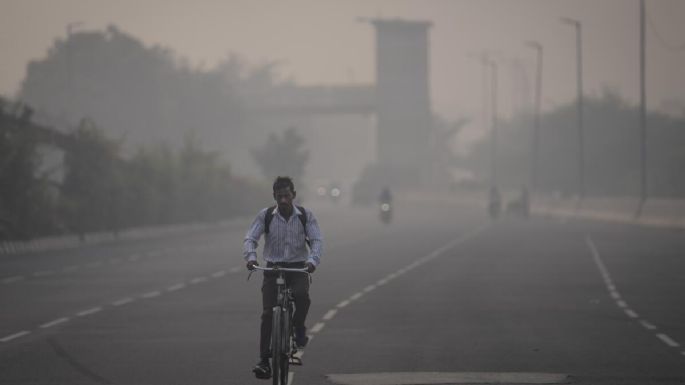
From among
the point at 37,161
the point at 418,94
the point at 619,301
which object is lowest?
the point at 619,301

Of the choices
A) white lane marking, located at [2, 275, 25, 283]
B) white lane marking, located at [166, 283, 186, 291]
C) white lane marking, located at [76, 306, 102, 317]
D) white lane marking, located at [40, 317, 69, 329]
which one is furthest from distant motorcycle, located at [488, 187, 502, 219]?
white lane marking, located at [40, 317, 69, 329]

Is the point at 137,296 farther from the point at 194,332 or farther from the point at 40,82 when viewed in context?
the point at 40,82

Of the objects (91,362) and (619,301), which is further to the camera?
(619,301)

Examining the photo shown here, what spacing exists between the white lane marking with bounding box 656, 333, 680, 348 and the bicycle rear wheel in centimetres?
601

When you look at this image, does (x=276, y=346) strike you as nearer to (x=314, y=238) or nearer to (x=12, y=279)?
(x=314, y=238)

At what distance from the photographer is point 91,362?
1458 centimetres

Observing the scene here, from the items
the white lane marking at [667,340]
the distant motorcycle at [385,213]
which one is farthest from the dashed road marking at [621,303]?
the distant motorcycle at [385,213]

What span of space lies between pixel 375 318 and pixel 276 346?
27.1 ft

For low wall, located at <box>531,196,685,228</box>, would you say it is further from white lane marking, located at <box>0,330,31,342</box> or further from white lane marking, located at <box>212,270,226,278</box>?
white lane marking, located at <box>0,330,31,342</box>

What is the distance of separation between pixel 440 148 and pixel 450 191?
84.7m

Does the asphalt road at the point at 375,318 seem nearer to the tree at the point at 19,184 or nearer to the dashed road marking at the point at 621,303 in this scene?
the dashed road marking at the point at 621,303

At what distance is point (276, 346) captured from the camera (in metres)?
11.6

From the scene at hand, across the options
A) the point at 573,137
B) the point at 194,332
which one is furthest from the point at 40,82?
the point at 194,332

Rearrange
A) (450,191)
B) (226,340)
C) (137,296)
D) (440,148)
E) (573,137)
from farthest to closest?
(440,148), (573,137), (450,191), (137,296), (226,340)
